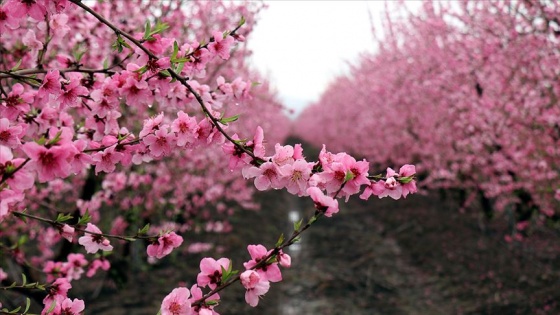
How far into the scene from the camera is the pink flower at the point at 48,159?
141 centimetres

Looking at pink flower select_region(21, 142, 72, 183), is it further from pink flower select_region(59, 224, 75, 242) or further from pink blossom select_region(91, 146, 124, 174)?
pink flower select_region(59, 224, 75, 242)

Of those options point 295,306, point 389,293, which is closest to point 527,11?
point 389,293

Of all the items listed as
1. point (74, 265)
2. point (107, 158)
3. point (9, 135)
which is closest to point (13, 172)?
point (9, 135)

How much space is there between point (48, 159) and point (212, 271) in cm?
74

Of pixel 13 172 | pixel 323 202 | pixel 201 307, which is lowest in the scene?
pixel 201 307

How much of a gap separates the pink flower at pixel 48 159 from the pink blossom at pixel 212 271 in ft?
2.09

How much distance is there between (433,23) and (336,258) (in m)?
5.79

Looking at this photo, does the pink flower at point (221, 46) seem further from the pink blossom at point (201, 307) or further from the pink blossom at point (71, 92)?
the pink blossom at point (201, 307)

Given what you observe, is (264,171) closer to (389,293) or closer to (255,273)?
(255,273)

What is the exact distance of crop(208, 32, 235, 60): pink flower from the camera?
7.52ft

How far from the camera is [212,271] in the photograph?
5.84ft

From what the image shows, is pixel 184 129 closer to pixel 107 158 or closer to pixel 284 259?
pixel 107 158

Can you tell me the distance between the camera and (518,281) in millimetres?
7469

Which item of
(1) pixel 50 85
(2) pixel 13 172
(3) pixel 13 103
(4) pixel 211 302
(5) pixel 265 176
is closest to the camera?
(2) pixel 13 172
